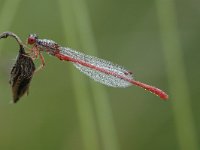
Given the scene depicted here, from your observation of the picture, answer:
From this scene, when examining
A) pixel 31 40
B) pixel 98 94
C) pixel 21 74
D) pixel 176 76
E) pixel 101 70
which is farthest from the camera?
pixel 176 76

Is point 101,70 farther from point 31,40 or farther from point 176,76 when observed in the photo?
point 176,76

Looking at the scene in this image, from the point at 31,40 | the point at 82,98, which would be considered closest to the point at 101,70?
the point at 31,40

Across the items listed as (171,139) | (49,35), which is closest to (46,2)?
(49,35)

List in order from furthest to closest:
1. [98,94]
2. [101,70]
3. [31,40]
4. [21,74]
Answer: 1. [98,94]
2. [101,70]
3. [31,40]
4. [21,74]

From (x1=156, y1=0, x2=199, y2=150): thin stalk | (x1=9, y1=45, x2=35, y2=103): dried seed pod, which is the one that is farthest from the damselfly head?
(x1=156, y1=0, x2=199, y2=150): thin stalk

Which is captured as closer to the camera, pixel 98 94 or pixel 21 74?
pixel 21 74

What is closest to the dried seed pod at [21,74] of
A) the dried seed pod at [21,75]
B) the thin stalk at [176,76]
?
the dried seed pod at [21,75]
